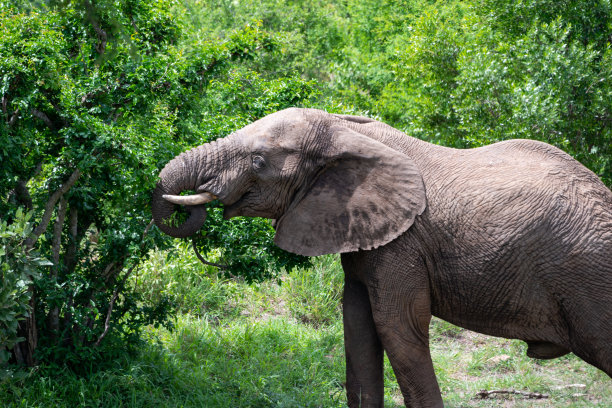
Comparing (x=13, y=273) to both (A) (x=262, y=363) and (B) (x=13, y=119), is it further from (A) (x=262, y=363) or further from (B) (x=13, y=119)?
(A) (x=262, y=363)

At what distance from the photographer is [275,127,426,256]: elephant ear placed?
4.99 meters

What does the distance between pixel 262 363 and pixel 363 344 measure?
6.10ft

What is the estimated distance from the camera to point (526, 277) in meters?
4.79

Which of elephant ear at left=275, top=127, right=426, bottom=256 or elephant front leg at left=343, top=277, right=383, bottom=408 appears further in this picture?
elephant front leg at left=343, top=277, right=383, bottom=408

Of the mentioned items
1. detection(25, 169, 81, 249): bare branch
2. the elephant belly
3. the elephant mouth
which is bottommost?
the elephant belly

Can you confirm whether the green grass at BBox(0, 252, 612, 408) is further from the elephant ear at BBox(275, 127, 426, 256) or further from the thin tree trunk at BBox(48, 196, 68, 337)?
the elephant ear at BBox(275, 127, 426, 256)

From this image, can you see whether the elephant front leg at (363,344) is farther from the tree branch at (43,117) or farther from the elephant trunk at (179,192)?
the tree branch at (43,117)

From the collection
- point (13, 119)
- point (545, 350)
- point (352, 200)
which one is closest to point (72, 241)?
point (13, 119)

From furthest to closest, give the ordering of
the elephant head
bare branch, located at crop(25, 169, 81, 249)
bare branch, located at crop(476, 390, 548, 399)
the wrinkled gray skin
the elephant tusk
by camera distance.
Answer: bare branch, located at crop(476, 390, 548, 399), bare branch, located at crop(25, 169, 81, 249), the elephant head, the elephant tusk, the wrinkled gray skin

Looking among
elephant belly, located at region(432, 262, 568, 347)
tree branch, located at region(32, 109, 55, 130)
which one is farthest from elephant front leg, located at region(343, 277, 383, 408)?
tree branch, located at region(32, 109, 55, 130)

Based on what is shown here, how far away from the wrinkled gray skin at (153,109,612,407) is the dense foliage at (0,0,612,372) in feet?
2.28

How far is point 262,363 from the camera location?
7.03 metres

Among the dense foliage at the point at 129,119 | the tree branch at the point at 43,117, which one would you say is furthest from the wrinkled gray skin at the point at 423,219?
the tree branch at the point at 43,117

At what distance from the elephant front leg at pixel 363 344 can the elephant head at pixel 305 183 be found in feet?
1.99
